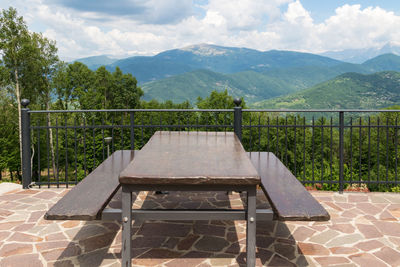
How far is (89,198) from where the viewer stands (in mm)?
→ 2963

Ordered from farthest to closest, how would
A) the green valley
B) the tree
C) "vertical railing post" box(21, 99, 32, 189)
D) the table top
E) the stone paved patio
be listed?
the green valley
the tree
"vertical railing post" box(21, 99, 32, 189)
the stone paved patio
the table top

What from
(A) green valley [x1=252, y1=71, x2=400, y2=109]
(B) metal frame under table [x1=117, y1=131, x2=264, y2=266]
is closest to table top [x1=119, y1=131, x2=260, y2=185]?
(B) metal frame under table [x1=117, y1=131, x2=264, y2=266]

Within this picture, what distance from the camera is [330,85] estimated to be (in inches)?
5300

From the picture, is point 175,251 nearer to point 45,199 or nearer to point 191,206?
point 191,206

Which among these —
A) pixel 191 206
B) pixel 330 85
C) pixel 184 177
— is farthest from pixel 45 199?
pixel 330 85

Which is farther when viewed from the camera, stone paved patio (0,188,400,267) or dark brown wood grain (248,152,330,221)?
stone paved patio (0,188,400,267)

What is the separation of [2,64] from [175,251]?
3031 centimetres

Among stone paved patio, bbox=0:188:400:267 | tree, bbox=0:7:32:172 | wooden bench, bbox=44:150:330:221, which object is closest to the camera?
wooden bench, bbox=44:150:330:221

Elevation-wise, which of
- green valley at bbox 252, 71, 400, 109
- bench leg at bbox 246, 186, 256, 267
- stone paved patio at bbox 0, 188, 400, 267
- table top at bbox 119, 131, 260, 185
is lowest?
stone paved patio at bbox 0, 188, 400, 267

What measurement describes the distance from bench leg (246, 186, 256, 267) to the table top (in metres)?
0.21

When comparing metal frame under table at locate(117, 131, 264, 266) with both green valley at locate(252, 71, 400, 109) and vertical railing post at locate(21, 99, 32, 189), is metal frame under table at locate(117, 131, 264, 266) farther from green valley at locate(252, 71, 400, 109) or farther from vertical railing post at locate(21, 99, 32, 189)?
green valley at locate(252, 71, 400, 109)

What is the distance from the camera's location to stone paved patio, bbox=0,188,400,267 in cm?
324

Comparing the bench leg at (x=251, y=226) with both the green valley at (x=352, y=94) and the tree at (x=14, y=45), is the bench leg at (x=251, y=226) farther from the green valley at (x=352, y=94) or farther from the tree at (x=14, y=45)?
the green valley at (x=352, y=94)

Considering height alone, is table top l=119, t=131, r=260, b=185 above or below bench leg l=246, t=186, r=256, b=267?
above
